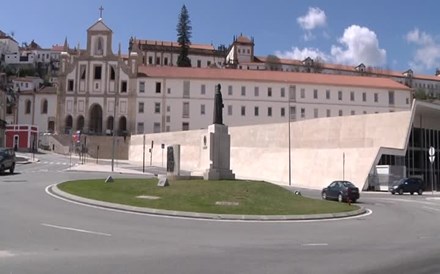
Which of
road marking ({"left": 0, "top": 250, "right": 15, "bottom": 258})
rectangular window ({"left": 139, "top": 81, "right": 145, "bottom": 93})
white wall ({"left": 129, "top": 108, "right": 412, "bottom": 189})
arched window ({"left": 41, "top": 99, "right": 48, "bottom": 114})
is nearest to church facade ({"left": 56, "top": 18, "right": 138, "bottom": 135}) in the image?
rectangular window ({"left": 139, "top": 81, "right": 145, "bottom": 93})

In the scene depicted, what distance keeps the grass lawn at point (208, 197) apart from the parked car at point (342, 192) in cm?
835

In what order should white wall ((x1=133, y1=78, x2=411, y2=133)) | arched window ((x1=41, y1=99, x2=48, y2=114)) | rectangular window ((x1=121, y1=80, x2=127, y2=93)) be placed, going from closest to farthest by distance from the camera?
white wall ((x1=133, y1=78, x2=411, y2=133)), rectangular window ((x1=121, y1=80, x2=127, y2=93)), arched window ((x1=41, y1=99, x2=48, y2=114))

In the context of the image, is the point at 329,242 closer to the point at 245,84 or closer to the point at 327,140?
the point at 327,140

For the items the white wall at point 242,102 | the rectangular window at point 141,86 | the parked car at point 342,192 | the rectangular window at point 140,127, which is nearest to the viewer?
the parked car at point 342,192

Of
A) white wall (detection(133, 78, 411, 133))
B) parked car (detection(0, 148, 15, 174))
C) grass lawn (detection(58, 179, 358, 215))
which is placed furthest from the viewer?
white wall (detection(133, 78, 411, 133))

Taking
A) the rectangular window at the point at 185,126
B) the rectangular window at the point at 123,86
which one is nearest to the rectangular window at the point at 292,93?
the rectangular window at the point at 185,126

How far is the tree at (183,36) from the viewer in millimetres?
152125

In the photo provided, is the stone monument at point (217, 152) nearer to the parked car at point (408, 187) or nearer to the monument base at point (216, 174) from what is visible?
the monument base at point (216, 174)

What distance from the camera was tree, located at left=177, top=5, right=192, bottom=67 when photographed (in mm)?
152125

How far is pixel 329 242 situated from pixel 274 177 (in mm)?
51311

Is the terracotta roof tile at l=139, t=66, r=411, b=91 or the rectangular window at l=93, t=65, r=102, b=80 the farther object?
the terracotta roof tile at l=139, t=66, r=411, b=91

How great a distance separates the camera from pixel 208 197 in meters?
22.4

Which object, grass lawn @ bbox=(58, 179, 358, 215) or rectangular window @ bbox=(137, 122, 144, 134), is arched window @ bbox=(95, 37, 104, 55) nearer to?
rectangular window @ bbox=(137, 122, 144, 134)

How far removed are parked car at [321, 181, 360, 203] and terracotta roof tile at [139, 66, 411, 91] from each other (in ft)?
254
